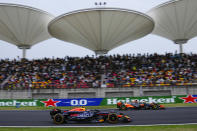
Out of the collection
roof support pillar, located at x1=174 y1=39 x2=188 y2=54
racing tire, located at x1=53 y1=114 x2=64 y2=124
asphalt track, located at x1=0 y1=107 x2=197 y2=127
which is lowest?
asphalt track, located at x1=0 y1=107 x2=197 y2=127

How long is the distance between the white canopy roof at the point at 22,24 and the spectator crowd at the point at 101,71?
5.97 meters

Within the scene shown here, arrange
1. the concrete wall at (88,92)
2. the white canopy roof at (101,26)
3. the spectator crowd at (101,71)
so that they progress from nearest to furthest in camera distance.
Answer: the concrete wall at (88,92) → the spectator crowd at (101,71) → the white canopy roof at (101,26)

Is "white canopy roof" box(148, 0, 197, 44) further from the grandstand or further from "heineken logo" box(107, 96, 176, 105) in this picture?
"heineken logo" box(107, 96, 176, 105)

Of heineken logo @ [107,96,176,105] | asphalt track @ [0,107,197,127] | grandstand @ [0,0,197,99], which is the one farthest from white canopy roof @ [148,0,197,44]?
asphalt track @ [0,107,197,127]

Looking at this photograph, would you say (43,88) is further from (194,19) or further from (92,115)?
(194,19)

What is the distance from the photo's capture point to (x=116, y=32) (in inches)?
1238

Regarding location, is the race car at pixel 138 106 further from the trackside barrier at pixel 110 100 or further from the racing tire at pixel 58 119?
the racing tire at pixel 58 119

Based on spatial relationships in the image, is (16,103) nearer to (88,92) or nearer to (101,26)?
(88,92)

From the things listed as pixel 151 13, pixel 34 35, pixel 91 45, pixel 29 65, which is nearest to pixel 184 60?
pixel 151 13

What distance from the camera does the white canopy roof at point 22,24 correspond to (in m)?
33.6

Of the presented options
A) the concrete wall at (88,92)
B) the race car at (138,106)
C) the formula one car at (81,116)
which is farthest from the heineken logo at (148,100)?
the formula one car at (81,116)

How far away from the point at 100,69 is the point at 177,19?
16340 millimetres

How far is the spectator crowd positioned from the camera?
26611mm

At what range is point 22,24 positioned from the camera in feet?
118
